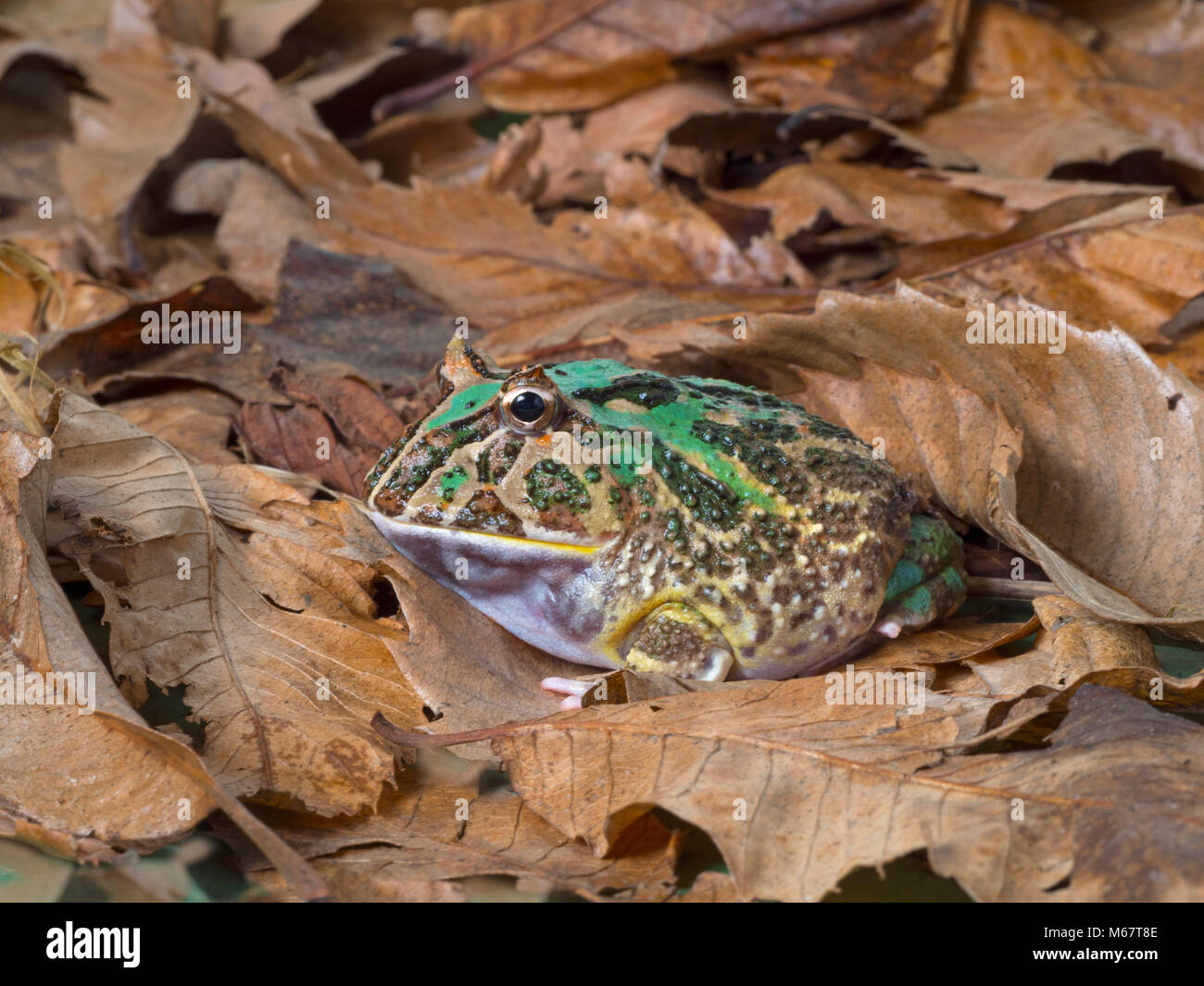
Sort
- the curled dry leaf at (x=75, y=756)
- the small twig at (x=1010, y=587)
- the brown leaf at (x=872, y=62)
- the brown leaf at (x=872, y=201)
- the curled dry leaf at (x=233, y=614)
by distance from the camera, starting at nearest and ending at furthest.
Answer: the curled dry leaf at (x=75, y=756) < the curled dry leaf at (x=233, y=614) < the small twig at (x=1010, y=587) < the brown leaf at (x=872, y=201) < the brown leaf at (x=872, y=62)

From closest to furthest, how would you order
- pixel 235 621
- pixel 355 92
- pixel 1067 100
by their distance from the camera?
pixel 235 621 → pixel 1067 100 → pixel 355 92

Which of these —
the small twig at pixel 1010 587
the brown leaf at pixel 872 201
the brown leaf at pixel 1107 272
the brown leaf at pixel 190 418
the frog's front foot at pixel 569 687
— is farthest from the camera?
the brown leaf at pixel 872 201

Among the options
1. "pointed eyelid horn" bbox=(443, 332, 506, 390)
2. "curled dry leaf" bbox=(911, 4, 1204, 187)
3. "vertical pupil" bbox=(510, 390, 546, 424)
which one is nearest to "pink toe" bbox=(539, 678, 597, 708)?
"vertical pupil" bbox=(510, 390, 546, 424)

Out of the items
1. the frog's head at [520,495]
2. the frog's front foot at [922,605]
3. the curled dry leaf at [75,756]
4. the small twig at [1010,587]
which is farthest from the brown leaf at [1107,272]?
the curled dry leaf at [75,756]

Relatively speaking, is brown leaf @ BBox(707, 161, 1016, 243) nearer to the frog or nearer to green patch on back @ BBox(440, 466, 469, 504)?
the frog

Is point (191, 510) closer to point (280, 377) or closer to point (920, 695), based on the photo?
point (280, 377)

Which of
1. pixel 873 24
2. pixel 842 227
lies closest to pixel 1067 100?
pixel 873 24

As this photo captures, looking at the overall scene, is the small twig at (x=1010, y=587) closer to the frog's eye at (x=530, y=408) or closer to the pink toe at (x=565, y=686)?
the pink toe at (x=565, y=686)
